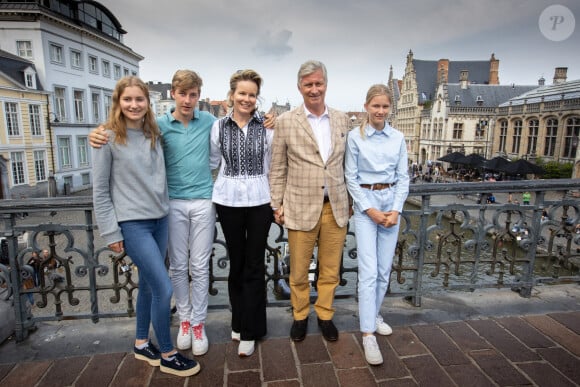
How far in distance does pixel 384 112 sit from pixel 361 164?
39 centimetres

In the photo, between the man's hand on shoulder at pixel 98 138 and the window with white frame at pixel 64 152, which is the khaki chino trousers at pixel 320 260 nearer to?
the man's hand on shoulder at pixel 98 138

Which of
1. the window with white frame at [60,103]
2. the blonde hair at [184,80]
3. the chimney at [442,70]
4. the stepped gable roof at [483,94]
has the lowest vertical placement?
the blonde hair at [184,80]

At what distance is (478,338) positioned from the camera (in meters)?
2.57

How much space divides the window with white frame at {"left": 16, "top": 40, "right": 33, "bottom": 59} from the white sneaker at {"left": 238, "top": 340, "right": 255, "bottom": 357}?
28224 mm

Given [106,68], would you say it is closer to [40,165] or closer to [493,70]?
[40,165]

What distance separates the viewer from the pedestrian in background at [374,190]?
2.44m

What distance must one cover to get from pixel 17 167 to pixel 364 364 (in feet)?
82.5

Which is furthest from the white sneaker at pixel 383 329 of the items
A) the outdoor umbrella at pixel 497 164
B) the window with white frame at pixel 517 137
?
the window with white frame at pixel 517 137

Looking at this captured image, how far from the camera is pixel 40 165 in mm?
22656

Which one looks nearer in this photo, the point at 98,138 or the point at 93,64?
the point at 98,138

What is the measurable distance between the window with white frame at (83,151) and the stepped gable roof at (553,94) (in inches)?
1424

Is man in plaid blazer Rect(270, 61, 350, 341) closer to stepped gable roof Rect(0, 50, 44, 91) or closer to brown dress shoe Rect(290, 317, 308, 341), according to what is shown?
brown dress shoe Rect(290, 317, 308, 341)

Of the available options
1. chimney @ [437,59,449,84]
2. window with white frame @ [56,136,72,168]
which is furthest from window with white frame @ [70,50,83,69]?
chimney @ [437,59,449,84]

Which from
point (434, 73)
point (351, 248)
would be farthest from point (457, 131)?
point (351, 248)
